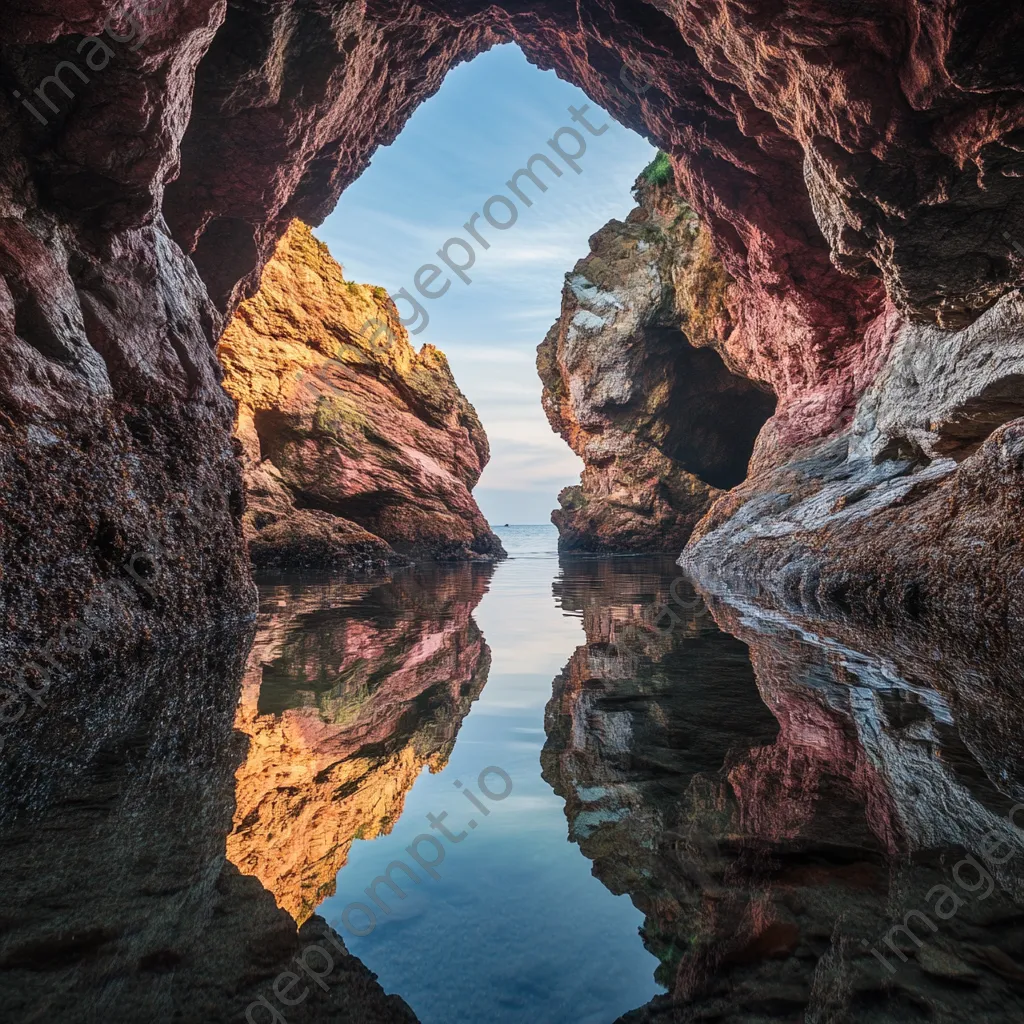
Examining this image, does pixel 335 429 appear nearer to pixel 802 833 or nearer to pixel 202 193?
pixel 202 193

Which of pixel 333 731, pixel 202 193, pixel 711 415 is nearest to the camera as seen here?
pixel 333 731

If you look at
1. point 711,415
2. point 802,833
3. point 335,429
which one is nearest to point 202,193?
point 802,833

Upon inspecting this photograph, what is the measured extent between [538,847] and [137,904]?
0.85 meters

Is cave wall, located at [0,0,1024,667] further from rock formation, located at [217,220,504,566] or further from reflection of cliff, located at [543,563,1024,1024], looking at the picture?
rock formation, located at [217,220,504,566]

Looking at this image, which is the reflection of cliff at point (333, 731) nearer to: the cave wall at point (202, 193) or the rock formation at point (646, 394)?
the cave wall at point (202, 193)

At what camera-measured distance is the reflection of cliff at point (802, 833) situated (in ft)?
3.13

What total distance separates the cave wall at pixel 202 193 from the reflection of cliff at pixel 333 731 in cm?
111

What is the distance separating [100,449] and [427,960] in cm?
372

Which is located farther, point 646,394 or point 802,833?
point 646,394

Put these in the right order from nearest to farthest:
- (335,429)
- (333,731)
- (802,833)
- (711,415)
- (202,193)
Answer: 1. (802,833)
2. (333,731)
3. (202,193)
4. (335,429)
5. (711,415)

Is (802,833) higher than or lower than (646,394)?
lower

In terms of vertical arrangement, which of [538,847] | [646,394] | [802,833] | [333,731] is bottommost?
[802,833]

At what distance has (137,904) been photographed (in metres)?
1.17

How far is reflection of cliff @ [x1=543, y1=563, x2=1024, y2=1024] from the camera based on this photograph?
3.13ft
